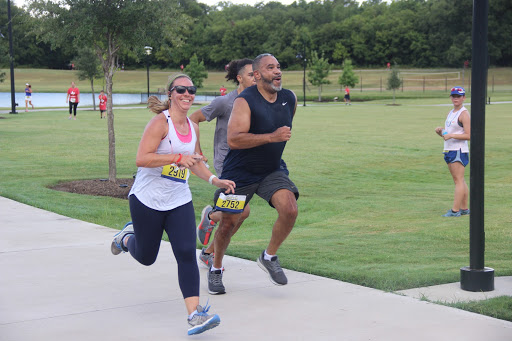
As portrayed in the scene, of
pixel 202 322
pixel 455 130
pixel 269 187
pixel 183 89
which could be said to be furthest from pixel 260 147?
pixel 455 130

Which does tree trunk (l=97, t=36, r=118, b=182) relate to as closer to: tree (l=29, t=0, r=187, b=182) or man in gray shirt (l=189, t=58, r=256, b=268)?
tree (l=29, t=0, r=187, b=182)

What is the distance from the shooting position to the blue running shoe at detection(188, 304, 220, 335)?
187 inches


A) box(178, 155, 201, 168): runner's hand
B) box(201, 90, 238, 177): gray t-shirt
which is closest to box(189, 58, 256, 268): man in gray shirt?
box(201, 90, 238, 177): gray t-shirt

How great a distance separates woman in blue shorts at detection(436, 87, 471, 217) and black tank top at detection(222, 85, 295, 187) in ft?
16.6

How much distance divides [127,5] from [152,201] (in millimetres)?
8738

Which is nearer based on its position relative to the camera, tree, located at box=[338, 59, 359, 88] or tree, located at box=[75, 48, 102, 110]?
tree, located at box=[75, 48, 102, 110]

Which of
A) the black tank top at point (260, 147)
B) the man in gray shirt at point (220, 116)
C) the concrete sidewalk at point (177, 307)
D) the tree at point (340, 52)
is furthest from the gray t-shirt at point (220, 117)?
the tree at point (340, 52)

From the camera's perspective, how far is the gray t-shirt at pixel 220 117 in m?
7.25

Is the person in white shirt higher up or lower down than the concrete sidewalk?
higher up

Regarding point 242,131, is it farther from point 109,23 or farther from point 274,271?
point 109,23

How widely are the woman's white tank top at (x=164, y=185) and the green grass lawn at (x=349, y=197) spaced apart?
2077 millimetres

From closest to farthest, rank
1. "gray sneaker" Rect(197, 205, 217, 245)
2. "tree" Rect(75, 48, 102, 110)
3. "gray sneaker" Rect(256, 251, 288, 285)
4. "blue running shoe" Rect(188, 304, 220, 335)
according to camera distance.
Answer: "blue running shoe" Rect(188, 304, 220, 335), "gray sneaker" Rect(256, 251, 288, 285), "gray sneaker" Rect(197, 205, 217, 245), "tree" Rect(75, 48, 102, 110)

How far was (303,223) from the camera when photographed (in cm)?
1109

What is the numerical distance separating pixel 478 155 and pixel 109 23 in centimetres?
902
